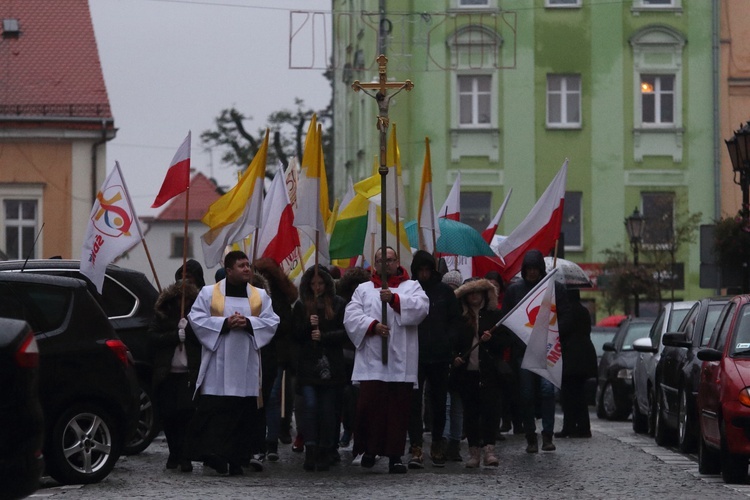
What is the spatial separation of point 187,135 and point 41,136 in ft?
98.7

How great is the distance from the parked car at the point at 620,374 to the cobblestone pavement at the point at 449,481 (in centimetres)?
739

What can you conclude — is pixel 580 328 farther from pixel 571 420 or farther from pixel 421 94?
pixel 421 94

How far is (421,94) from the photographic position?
1895 inches

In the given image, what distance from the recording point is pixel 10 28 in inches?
1933

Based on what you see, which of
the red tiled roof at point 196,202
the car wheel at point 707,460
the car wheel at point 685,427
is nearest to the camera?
the car wheel at point 707,460

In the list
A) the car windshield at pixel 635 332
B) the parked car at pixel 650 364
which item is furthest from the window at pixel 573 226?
the parked car at pixel 650 364

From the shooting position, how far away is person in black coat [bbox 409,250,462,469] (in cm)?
1536

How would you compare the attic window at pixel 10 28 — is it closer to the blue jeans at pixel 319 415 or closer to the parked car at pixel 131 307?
the parked car at pixel 131 307

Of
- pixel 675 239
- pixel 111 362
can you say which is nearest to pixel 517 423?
pixel 111 362

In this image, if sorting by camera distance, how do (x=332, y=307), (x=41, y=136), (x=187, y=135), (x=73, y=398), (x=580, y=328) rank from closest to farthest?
(x=73, y=398)
(x=332, y=307)
(x=187, y=135)
(x=580, y=328)
(x=41, y=136)

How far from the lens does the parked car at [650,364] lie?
65.6 feet

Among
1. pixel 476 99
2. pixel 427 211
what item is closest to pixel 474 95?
pixel 476 99

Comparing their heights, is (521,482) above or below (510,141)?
below

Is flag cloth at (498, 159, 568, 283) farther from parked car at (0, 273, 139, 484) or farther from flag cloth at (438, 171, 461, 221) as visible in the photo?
parked car at (0, 273, 139, 484)
